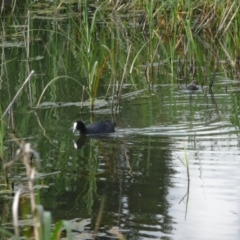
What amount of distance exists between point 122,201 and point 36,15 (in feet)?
36.6

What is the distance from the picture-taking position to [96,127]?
7.76 meters

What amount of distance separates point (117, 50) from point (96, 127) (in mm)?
1548

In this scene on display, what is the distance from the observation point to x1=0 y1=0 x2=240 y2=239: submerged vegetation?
912cm

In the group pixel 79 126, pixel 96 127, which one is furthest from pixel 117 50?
pixel 79 126

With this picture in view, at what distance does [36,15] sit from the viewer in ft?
53.5

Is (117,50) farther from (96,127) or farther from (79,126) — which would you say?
(79,126)

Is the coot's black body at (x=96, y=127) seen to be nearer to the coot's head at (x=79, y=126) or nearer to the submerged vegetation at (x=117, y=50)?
the coot's head at (x=79, y=126)

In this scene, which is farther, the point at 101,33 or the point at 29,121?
the point at 101,33

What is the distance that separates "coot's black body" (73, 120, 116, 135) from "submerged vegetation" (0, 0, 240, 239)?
62 centimetres

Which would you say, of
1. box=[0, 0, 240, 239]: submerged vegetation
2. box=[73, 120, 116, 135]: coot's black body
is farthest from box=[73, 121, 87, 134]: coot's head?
box=[0, 0, 240, 239]: submerged vegetation

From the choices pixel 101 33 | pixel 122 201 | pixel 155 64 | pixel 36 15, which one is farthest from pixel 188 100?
pixel 36 15

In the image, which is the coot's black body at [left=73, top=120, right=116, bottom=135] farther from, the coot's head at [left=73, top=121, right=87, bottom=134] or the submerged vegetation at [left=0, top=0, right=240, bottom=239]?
the submerged vegetation at [left=0, top=0, right=240, bottom=239]

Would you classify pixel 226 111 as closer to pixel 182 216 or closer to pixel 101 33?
pixel 182 216

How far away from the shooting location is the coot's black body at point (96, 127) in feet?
25.1
